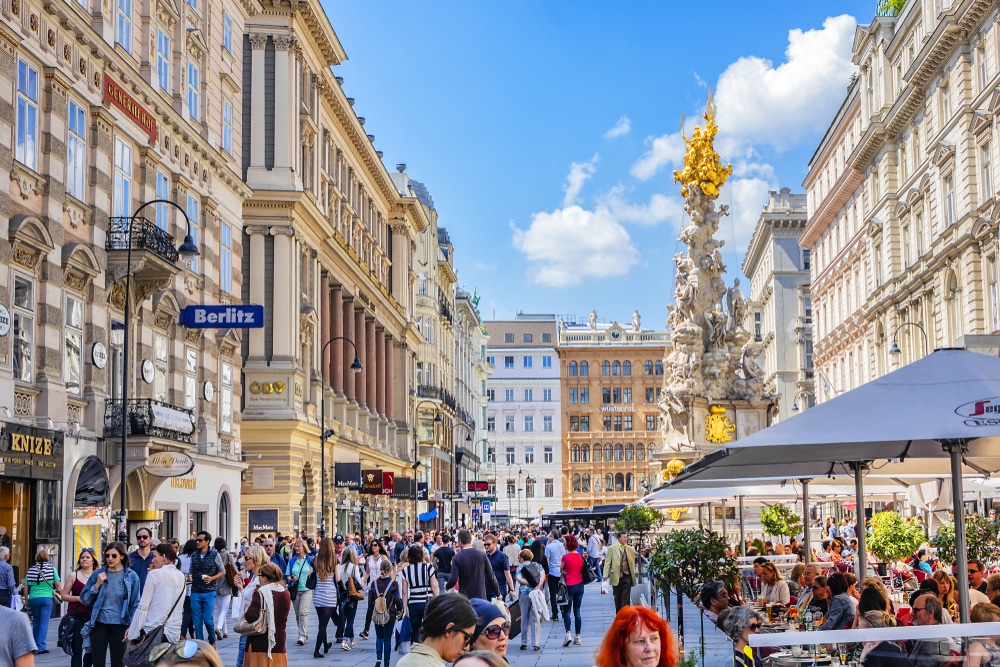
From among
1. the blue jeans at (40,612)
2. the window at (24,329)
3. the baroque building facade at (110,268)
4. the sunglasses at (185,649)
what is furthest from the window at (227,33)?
the sunglasses at (185,649)

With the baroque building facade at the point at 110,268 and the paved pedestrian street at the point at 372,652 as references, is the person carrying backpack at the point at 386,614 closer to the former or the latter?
the paved pedestrian street at the point at 372,652

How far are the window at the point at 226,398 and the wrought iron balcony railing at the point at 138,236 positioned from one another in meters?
8.34

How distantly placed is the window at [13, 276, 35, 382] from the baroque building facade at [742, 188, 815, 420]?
245ft

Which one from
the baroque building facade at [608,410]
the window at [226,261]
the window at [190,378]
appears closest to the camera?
the window at [190,378]

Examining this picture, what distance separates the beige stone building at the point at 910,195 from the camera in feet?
155

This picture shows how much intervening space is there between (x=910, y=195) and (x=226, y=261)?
31.2 m

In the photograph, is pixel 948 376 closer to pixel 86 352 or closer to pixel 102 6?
pixel 86 352

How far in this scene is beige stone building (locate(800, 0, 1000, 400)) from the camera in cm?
4731

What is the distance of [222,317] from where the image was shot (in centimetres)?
3375

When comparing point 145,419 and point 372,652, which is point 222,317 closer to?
point 145,419

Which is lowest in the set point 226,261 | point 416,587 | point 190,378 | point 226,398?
point 416,587

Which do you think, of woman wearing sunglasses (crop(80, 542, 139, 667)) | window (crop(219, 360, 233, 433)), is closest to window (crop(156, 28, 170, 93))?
window (crop(219, 360, 233, 433))

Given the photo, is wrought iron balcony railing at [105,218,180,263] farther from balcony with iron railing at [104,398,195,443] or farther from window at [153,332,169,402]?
balcony with iron railing at [104,398,195,443]

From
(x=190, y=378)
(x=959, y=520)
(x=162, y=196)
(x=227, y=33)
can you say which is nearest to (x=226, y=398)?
(x=190, y=378)
